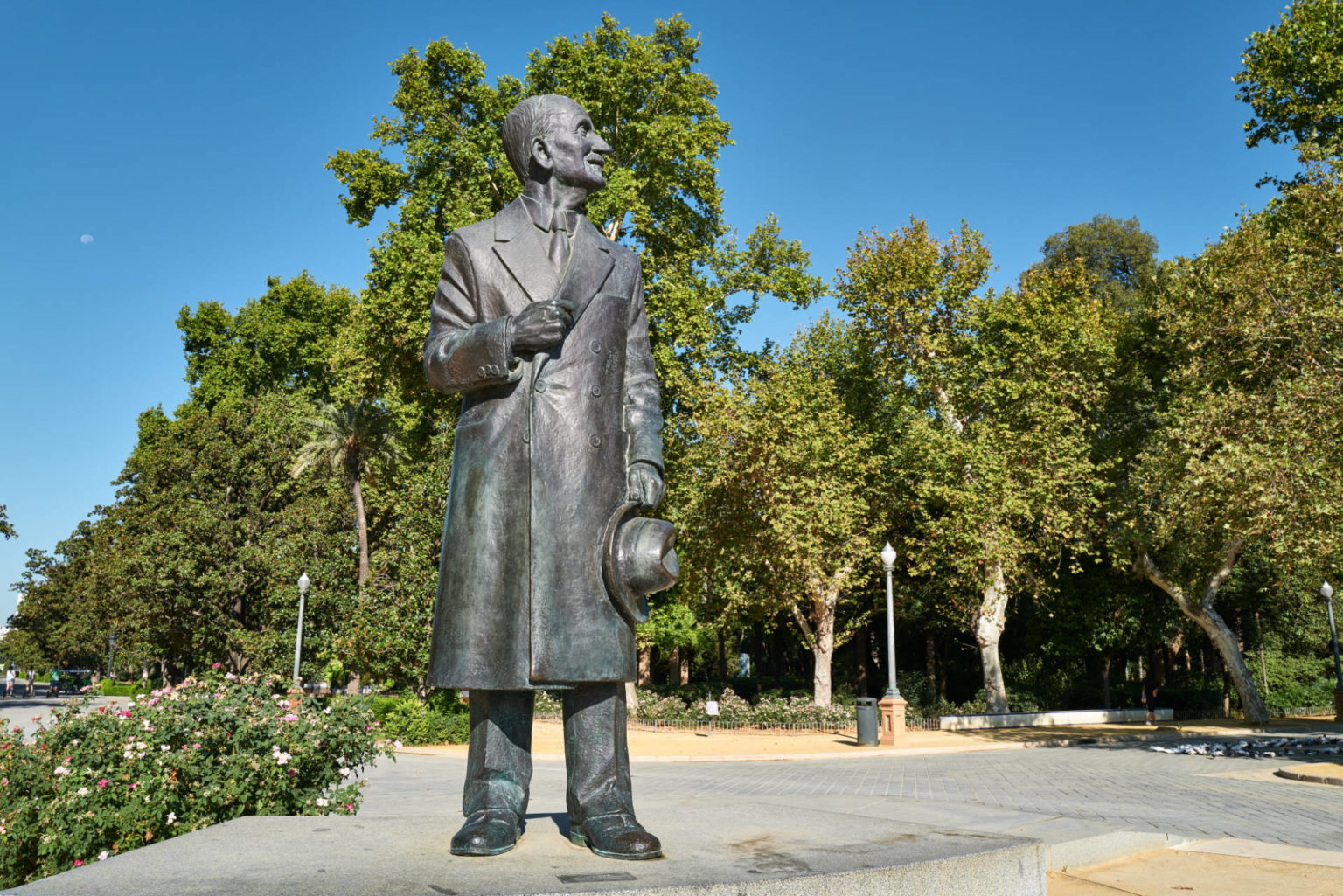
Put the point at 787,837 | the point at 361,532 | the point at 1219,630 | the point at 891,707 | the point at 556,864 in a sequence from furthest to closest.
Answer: the point at 361,532 < the point at 1219,630 < the point at 891,707 < the point at 787,837 < the point at 556,864

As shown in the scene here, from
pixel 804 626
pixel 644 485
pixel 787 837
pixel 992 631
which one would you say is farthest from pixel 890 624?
pixel 644 485

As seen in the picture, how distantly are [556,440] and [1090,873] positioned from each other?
468cm

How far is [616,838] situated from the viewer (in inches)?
153

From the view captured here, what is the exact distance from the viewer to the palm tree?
107 ft

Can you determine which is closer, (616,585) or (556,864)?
(556,864)

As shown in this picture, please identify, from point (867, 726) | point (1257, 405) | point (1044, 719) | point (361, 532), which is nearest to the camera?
point (1257, 405)

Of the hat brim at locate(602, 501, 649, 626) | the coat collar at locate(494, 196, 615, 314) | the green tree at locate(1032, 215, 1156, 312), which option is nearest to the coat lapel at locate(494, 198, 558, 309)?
the coat collar at locate(494, 196, 615, 314)

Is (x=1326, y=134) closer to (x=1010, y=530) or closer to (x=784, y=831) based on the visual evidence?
(x=1010, y=530)

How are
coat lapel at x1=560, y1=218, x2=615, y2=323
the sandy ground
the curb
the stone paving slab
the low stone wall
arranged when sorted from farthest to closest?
the low stone wall → the sandy ground → the curb → coat lapel at x1=560, y1=218, x2=615, y2=323 → the stone paving slab

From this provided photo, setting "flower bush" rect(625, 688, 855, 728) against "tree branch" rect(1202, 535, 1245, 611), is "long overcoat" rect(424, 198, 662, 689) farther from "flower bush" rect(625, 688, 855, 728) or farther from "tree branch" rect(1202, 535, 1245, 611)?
"flower bush" rect(625, 688, 855, 728)

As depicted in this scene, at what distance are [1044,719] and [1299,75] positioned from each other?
17509mm

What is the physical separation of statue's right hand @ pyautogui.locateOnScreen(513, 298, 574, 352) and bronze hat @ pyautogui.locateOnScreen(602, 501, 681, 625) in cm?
83

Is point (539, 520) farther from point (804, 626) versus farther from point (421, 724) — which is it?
point (804, 626)

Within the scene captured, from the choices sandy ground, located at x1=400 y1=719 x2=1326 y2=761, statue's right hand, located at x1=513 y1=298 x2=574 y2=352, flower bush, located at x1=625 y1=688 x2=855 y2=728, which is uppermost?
statue's right hand, located at x1=513 y1=298 x2=574 y2=352
